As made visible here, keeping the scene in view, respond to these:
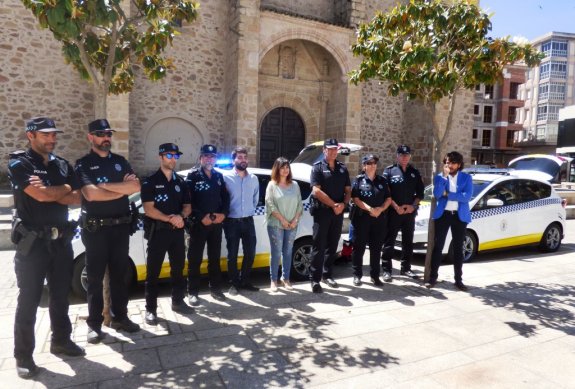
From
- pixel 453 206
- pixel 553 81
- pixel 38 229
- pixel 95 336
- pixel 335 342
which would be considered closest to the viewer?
pixel 38 229

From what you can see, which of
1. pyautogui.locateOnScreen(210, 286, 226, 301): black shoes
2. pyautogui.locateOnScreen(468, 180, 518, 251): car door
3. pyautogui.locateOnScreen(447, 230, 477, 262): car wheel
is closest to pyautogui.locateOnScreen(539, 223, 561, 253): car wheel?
pyautogui.locateOnScreen(468, 180, 518, 251): car door

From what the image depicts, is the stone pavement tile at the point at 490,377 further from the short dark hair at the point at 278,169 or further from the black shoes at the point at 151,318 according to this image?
the short dark hair at the point at 278,169

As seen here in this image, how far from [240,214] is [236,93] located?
9.30 meters

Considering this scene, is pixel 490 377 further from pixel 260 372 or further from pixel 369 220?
pixel 369 220

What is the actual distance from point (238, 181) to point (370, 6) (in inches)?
577

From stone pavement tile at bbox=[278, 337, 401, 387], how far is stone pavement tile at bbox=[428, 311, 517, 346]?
3.11 feet

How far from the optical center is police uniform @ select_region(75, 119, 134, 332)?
3.85 m

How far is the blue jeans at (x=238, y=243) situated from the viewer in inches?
212

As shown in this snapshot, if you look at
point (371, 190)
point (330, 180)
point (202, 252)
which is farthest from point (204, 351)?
point (371, 190)

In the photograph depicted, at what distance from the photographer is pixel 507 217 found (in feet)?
26.1

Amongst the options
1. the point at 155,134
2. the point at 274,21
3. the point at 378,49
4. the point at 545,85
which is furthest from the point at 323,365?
the point at 545,85

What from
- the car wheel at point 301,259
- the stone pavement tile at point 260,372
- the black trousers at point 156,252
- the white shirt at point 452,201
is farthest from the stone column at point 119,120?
the stone pavement tile at point 260,372

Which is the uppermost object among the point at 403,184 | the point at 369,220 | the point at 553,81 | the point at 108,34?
the point at 553,81

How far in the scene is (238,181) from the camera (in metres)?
5.40
